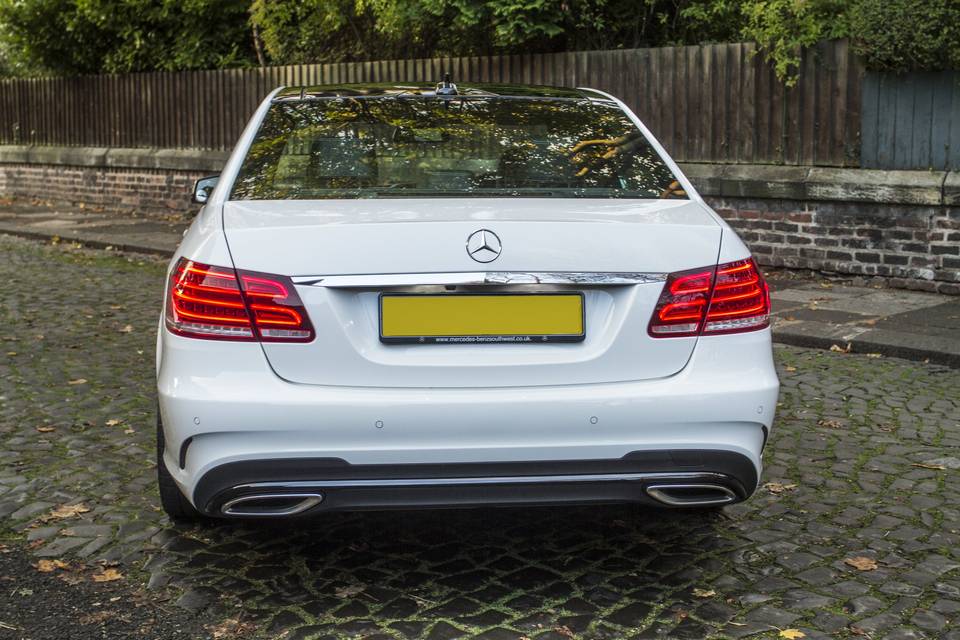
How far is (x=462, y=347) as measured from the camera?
3.74 m

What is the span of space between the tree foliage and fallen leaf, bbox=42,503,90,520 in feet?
26.1

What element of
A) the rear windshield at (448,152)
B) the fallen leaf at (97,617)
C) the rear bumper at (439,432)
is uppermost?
the rear windshield at (448,152)

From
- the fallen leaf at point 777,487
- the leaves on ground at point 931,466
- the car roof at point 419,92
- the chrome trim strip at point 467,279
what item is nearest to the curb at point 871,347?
the leaves on ground at point 931,466

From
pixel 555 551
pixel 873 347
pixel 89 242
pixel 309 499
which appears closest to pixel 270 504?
pixel 309 499

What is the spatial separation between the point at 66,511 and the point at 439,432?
2037mm

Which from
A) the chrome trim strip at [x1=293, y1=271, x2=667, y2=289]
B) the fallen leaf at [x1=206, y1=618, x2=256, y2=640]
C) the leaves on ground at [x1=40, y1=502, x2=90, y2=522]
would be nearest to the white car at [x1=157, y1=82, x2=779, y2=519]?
the chrome trim strip at [x1=293, y1=271, x2=667, y2=289]

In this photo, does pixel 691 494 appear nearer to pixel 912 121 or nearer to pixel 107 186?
pixel 912 121

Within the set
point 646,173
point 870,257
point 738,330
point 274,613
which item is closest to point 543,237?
point 738,330

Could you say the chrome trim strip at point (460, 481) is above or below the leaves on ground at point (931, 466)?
above

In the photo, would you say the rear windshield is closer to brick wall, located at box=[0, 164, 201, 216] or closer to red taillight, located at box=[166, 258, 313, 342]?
red taillight, located at box=[166, 258, 313, 342]

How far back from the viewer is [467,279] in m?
3.69

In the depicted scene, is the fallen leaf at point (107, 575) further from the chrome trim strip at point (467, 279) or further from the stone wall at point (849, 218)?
the stone wall at point (849, 218)

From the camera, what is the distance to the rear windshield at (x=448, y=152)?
170 inches

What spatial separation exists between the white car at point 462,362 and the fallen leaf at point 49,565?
81 cm
